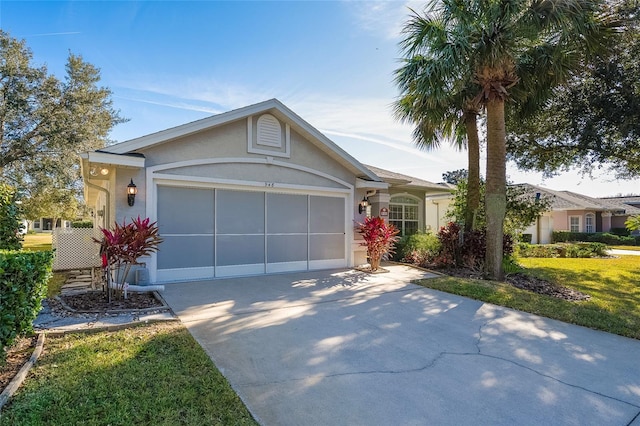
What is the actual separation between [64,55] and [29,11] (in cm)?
976

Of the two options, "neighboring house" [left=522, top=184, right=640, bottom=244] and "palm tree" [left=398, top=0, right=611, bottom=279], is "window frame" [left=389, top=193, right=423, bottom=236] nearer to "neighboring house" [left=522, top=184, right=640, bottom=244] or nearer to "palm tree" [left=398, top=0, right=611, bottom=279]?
"palm tree" [left=398, top=0, right=611, bottom=279]

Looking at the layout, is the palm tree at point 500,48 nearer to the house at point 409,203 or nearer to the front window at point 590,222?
the house at point 409,203

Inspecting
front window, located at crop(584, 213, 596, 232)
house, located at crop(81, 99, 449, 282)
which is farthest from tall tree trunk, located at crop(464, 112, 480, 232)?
front window, located at crop(584, 213, 596, 232)

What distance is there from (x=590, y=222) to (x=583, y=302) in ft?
92.1

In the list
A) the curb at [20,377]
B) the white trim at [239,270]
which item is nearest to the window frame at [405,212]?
the white trim at [239,270]

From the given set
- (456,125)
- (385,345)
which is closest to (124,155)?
(385,345)

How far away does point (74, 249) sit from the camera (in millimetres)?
13102

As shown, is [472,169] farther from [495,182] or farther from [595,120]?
[595,120]

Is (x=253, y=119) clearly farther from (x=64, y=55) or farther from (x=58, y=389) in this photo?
(x=64, y=55)

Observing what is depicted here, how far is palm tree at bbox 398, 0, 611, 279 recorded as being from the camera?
820 cm

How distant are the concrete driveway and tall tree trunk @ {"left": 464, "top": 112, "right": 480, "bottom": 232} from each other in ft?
18.1

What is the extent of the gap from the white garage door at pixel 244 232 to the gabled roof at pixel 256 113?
1131 millimetres

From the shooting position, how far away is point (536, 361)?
439cm

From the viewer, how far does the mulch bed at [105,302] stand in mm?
6188
